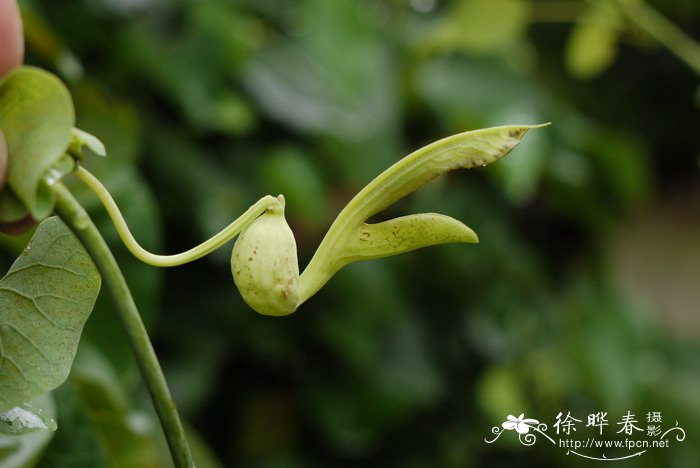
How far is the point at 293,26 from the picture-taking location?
0.69 m

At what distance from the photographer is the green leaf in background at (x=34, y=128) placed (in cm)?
16

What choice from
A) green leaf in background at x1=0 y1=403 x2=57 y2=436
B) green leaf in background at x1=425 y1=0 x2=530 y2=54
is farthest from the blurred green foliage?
green leaf in background at x1=0 y1=403 x2=57 y2=436

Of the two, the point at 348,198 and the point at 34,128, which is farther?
the point at 348,198

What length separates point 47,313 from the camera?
0.62 feet

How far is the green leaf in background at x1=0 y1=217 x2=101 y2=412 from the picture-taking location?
0.19 m

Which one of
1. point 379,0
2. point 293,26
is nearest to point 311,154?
point 293,26

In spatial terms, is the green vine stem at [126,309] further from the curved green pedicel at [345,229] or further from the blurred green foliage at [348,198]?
the blurred green foliage at [348,198]

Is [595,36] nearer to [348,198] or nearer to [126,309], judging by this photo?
[348,198]

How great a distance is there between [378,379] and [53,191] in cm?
60

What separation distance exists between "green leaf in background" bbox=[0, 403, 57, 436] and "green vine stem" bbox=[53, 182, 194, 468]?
6cm

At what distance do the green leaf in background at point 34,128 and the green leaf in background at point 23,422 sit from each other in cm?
7

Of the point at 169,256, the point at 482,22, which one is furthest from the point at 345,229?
the point at 482,22

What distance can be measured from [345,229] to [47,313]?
0.07m

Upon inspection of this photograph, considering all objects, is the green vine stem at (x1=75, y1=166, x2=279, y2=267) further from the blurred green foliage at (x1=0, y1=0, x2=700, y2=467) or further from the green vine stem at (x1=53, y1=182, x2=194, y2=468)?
the blurred green foliage at (x1=0, y1=0, x2=700, y2=467)
